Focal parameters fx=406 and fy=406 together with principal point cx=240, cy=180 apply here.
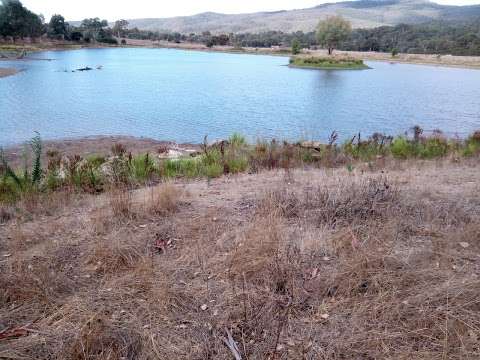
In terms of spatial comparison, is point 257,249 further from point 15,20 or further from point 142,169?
point 15,20

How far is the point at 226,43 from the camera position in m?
118

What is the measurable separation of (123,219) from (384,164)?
555cm

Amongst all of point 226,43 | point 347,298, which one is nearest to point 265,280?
point 347,298

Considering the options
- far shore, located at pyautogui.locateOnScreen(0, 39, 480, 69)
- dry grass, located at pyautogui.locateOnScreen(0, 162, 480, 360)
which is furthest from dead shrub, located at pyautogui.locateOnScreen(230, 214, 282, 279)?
far shore, located at pyautogui.locateOnScreen(0, 39, 480, 69)

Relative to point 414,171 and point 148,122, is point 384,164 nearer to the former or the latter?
point 414,171

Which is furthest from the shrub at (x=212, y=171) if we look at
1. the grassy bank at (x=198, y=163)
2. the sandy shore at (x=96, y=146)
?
the sandy shore at (x=96, y=146)

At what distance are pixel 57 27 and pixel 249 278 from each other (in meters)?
104

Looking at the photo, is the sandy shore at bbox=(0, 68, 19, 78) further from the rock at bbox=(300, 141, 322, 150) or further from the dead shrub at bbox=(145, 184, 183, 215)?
the dead shrub at bbox=(145, 184, 183, 215)

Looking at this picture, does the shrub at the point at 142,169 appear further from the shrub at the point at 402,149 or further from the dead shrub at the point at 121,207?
the shrub at the point at 402,149

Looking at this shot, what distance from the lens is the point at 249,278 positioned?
138 inches

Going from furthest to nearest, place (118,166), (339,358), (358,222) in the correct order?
1. (118,166)
2. (358,222)
3. (339,358)

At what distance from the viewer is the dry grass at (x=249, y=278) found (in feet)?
9.11

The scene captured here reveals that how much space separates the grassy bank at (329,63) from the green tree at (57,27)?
201 feet

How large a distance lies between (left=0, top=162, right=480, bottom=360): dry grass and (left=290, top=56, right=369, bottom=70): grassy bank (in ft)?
172
